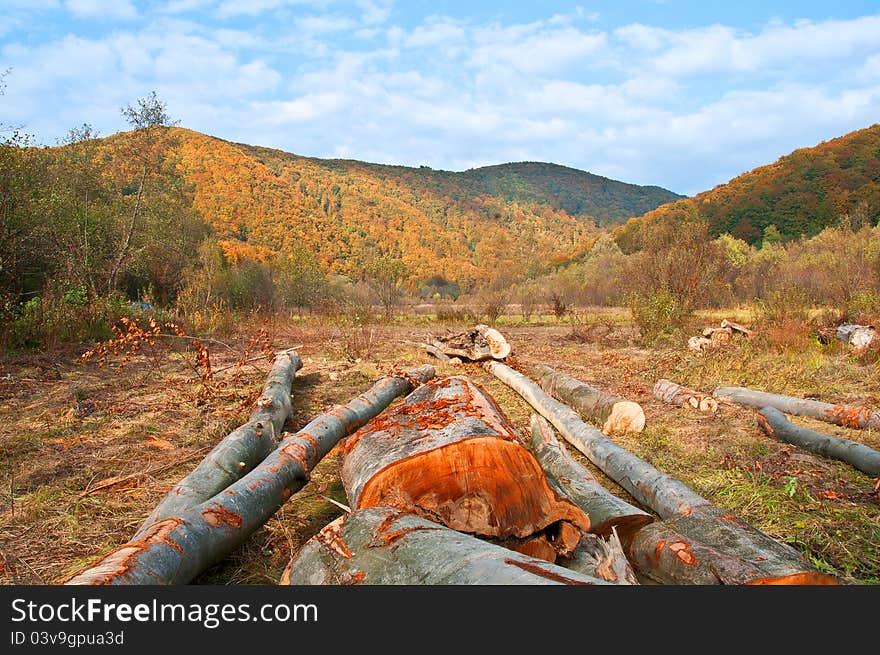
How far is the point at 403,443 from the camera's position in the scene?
2.91 m

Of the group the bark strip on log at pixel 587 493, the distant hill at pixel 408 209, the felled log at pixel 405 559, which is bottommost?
the bark strip on log at pixel 587 493

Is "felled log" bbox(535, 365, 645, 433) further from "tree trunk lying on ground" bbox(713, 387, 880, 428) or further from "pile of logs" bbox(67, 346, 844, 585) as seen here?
"tree trunk lying on ground" bbox(713, 387, 880, 428)

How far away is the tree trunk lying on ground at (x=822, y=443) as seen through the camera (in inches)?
158

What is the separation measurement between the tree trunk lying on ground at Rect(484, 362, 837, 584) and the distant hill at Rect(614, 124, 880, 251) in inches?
1539

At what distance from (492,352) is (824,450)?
5.78 meters

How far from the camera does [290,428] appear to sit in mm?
5336

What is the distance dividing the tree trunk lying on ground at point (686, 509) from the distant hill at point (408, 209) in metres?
21.5

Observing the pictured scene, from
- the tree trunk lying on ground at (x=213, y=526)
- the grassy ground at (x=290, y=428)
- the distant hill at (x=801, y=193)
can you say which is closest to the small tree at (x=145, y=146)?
the grassy ground at (x=290, y=428)

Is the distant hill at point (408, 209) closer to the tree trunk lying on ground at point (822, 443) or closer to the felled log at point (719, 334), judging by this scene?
the felled log at point (719, 334)

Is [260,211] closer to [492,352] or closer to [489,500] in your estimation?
[492,352]

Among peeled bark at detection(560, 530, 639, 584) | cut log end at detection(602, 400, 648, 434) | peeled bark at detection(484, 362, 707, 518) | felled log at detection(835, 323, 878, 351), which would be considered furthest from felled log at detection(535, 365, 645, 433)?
felled log at detection(835, 323, 878, 351)

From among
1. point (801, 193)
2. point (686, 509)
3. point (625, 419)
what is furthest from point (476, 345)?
point (801, 193)
